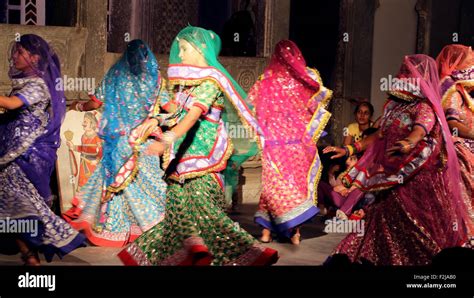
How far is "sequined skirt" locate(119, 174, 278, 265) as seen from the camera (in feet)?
21.8

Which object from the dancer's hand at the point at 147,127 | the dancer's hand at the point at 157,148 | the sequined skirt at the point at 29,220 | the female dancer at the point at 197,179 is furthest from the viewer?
the sequined skirt at the point at 29,220

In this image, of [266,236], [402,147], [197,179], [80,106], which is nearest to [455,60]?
[402,147]

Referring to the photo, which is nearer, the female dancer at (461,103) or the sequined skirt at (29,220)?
the sequined skirt at (29,220)

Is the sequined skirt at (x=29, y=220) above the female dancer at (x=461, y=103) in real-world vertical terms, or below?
below

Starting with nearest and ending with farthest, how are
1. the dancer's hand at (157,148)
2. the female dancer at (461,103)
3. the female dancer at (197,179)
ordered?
1. the dancer's hand at (157,148)
2. the female dancer at (197,179)
3. the female dancer at (461,103)

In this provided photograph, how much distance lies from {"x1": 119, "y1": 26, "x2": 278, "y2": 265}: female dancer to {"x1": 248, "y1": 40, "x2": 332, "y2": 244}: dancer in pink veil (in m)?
1.86

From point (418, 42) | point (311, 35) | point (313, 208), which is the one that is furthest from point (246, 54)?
point (313, 208)

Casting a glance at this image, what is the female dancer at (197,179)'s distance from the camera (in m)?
6.64

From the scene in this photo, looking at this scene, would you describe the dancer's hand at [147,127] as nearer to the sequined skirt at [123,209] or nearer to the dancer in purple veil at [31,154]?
the dancer in purple veil at [31,154]

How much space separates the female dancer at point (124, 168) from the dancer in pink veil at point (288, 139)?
95 centimetres

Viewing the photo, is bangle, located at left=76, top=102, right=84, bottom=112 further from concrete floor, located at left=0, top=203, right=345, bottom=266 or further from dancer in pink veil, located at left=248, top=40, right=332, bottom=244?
dancer in pink veil, located at left=248, top=40, right=332, bottom=244

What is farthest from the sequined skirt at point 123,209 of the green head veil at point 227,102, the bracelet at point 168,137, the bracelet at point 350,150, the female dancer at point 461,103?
the female dancer at point 461,103

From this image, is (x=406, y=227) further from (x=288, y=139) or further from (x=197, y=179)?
(x=288, y=139)

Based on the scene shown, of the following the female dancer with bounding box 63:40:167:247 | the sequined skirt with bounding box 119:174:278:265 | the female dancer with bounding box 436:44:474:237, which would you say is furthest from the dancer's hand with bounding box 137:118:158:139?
the female dancer with bounding box 436:44:474:237
